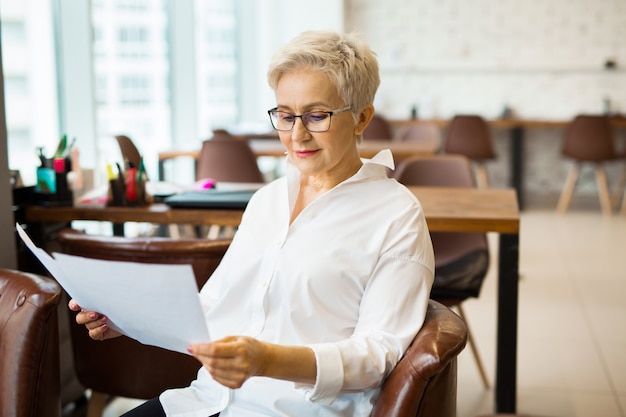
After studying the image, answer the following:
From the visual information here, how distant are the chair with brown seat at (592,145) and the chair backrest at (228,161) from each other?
421cm

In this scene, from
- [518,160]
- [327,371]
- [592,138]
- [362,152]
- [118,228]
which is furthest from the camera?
[518,160]

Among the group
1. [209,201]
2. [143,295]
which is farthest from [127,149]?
[143,295]

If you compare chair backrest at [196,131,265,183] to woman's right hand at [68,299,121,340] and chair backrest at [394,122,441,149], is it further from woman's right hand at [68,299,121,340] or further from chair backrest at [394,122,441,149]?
woman's right hand at [68,299,121,340]

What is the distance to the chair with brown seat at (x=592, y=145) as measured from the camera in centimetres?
803

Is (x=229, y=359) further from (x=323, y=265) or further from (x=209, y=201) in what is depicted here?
(x=209, y=201)

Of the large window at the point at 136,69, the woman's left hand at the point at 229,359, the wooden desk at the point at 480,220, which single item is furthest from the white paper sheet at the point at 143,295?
the large window at the point at 136,69

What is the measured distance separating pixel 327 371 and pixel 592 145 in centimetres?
727

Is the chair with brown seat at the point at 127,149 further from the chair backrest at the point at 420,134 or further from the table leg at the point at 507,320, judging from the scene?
the chair backrest at the point at 420,134

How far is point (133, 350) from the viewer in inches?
93.0

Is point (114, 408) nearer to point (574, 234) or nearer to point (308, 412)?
point (308, 412)

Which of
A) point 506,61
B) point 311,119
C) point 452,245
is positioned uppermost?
point 506,61

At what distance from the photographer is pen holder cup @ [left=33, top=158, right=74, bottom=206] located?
283 centimetres

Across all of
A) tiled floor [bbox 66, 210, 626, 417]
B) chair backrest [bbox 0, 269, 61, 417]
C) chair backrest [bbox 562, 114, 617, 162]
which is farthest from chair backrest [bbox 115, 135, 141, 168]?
chair backrest [bbox 562, 114, 617, 162]

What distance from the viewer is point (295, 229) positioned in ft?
5.67
